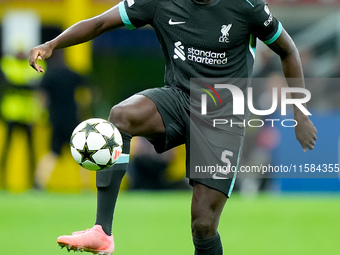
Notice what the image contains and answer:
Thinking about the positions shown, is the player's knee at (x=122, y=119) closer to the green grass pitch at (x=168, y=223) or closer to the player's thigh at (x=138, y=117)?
the player's thigh at (x=138, y=117)

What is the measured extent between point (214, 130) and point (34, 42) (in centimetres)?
923

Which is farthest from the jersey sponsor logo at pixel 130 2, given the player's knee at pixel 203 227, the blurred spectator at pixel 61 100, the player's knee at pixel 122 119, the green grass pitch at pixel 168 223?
the blurred spectator at pixel 61 100

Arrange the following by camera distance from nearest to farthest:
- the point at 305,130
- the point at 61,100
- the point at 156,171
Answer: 1. the point at 305,130
2. the point at 61,100
3. the point at 156,171

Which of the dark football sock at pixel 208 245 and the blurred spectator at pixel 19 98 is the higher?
the dark football sock at pixel 208 245

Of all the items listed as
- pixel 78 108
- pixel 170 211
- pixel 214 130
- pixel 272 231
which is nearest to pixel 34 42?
pixel 78 108

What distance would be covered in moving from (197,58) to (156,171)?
7.90 meters

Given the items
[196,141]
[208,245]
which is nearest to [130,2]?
[196,141]

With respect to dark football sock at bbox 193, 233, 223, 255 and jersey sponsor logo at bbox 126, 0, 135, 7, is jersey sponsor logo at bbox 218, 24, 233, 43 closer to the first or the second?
jersey sponsor logo at bbox 126, 0, 135, 7

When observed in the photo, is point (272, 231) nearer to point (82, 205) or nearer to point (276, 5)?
point (82, 205)

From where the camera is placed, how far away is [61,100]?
12.6 meters

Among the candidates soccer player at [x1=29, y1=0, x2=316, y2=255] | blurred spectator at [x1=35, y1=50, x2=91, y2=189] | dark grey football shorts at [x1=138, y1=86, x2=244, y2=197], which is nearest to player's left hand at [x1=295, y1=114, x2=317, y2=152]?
soccer player at [x1=29, y1=0, x2=316, y2=255]

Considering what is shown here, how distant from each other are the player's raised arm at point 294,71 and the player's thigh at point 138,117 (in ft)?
3.50

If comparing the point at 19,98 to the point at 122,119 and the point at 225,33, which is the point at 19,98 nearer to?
the point at 225,33

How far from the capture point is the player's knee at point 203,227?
224 inches
